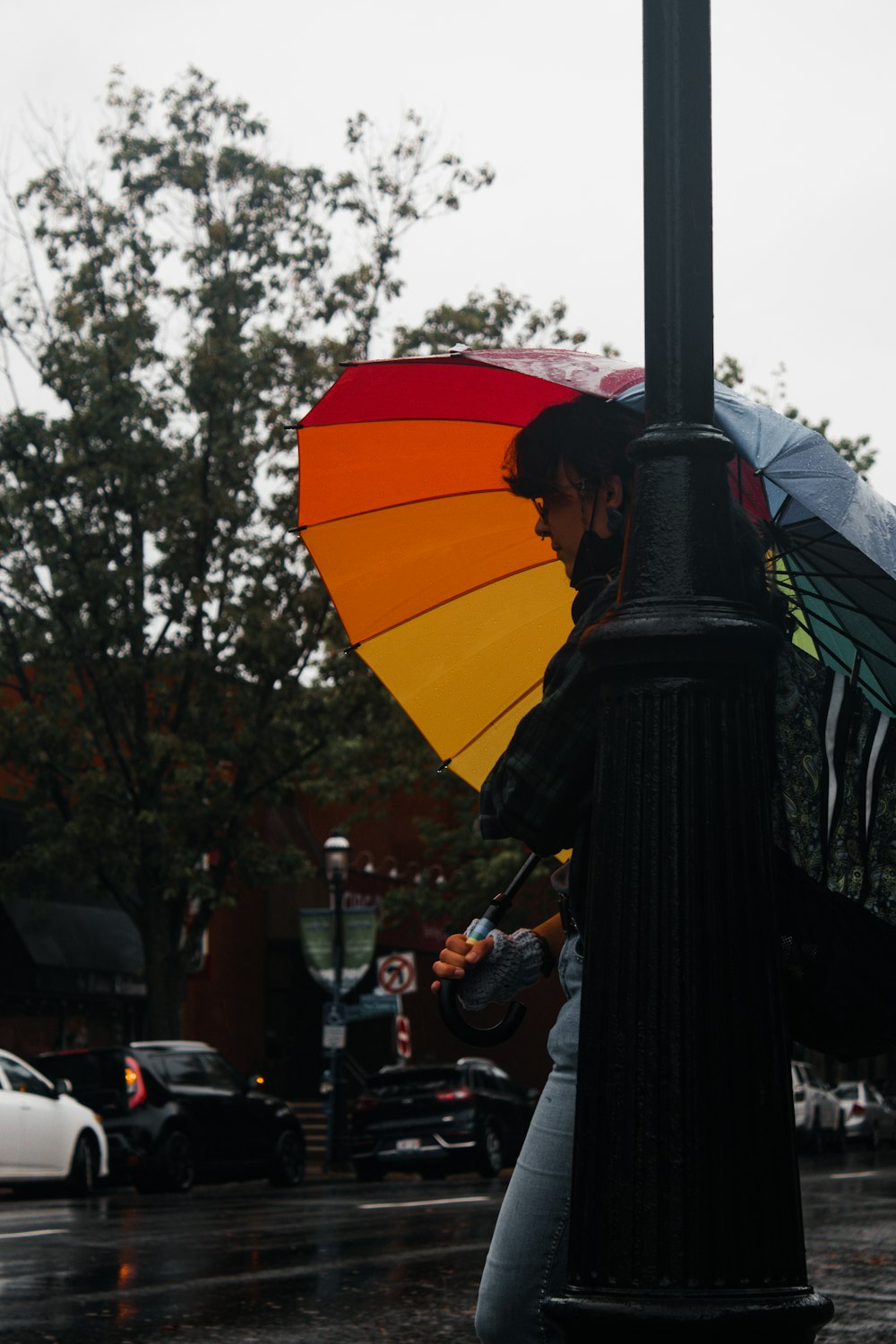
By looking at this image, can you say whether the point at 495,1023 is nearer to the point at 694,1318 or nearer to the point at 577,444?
the point at 694,1318

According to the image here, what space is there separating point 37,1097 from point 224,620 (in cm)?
709

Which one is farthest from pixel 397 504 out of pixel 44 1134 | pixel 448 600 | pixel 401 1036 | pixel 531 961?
pixel 401 1036

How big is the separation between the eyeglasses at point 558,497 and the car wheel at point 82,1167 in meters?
17.0

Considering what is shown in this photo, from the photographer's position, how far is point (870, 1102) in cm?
3984

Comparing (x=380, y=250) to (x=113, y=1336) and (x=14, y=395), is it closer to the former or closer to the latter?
(x=14, y=395)

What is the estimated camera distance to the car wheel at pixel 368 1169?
74.4 ft

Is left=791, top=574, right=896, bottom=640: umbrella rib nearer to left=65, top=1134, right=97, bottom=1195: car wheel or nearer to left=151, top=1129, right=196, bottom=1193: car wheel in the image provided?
left=65, top=1134, right=97, bottom=1195: car wheel

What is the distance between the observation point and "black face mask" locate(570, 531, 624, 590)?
332 cm

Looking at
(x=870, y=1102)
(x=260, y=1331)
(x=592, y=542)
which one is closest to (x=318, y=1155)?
(x=870, y=1102)

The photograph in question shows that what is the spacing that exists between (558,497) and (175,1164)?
18103mm

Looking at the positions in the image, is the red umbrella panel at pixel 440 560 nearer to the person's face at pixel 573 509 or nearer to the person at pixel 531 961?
the person's face at pixel 573 509

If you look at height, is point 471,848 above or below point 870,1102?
above

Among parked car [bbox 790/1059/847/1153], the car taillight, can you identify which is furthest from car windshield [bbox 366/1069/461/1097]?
parked car [bbox 790/1059/847/1153]

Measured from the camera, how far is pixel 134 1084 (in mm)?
20500
